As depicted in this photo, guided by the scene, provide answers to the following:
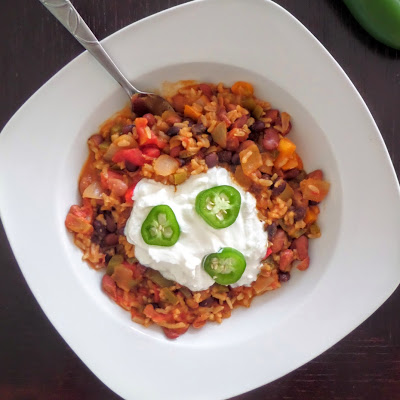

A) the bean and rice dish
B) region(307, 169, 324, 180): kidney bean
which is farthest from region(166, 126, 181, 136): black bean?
region(307, 169, 324, 180): kidney bean

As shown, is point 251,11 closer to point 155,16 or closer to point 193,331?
point 155,16

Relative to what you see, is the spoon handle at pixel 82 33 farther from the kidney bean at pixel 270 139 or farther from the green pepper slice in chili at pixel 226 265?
the green pepper slice in chili at pixel 226 265

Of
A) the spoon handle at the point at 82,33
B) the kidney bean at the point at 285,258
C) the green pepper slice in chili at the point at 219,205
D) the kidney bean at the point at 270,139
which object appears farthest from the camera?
the kidney bean at the point at 285,258

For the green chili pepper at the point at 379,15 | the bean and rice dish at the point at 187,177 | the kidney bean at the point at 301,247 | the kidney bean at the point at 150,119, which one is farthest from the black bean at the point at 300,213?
the green chili pepper at the point at 379,15

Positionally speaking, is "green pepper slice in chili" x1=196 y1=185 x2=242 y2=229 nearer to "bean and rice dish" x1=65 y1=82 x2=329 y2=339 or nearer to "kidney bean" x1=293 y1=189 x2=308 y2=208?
"bean and rice dish" x1=65 y1=82 x2=329 y2=339

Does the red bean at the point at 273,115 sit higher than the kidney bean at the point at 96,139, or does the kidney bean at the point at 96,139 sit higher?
the red bean at the point at 273,115

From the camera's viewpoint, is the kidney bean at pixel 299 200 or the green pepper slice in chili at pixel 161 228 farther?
the kidney bean at pixel 299 200

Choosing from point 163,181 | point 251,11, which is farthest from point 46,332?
point 251,11
